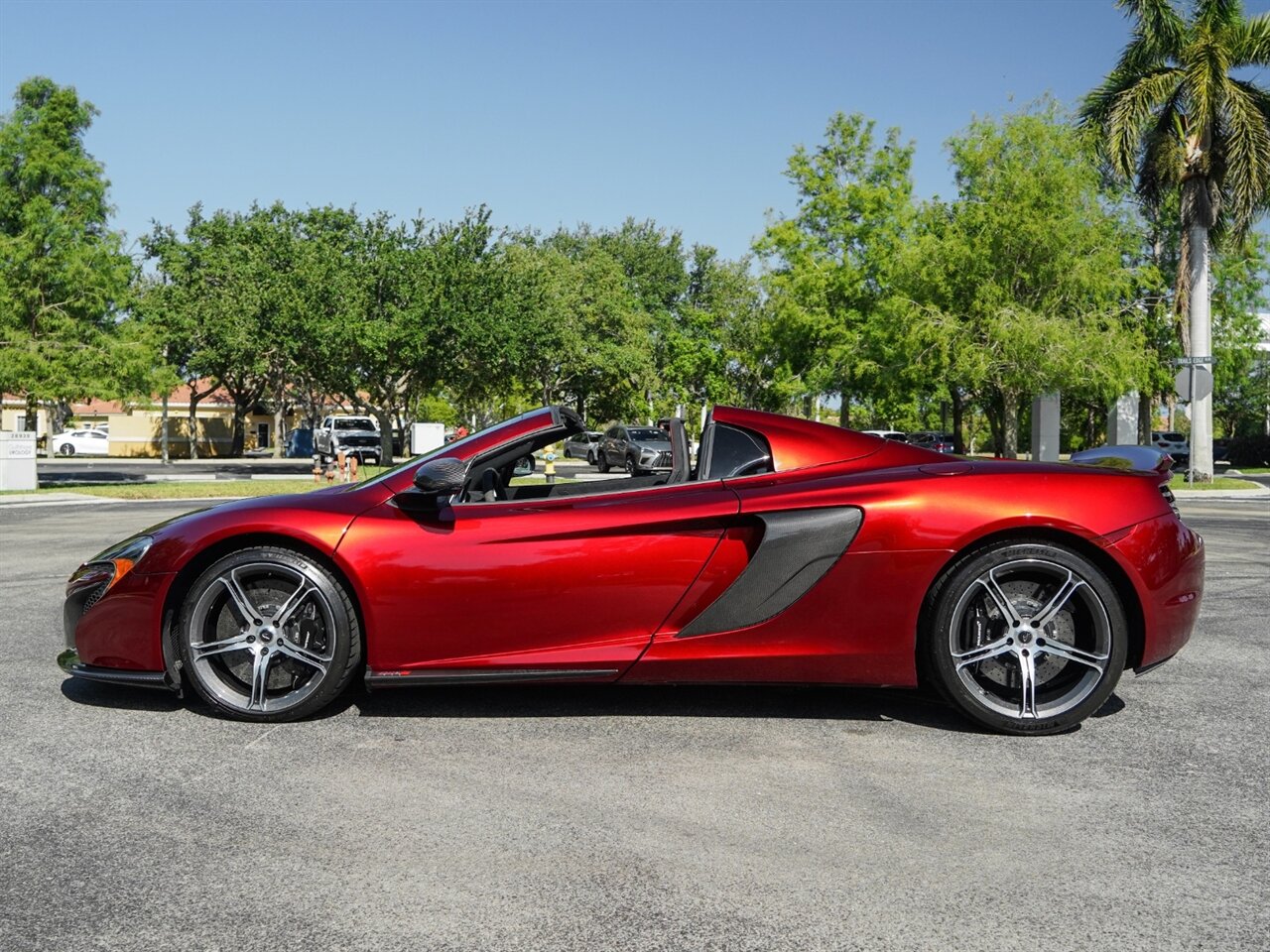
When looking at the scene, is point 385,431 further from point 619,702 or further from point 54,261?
point 619,702

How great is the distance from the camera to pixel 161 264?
5656cm

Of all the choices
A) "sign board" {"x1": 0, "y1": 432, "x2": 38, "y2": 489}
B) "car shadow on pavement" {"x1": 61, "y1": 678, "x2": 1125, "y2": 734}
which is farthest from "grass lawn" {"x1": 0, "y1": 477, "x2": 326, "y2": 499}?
"car shadow on pavement" {"x1": 61, "y1": 678, "x2": 1125, "y2": 734}

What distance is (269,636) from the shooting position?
4707mm

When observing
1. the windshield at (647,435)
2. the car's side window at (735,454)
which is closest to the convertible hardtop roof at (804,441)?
the car's side window at (735,454)

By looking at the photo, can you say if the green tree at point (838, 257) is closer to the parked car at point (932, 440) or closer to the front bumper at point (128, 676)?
the parked car at point (932, 440)

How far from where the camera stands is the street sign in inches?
968

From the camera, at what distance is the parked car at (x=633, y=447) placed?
5.30 m

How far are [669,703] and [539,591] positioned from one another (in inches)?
38.8

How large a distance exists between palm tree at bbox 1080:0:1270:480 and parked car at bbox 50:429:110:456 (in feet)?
174

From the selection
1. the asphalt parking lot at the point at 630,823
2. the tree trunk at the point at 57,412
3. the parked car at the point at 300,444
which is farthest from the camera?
the parked car at the point at 300,444

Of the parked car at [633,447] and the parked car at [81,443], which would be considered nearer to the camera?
the parked car at [633,447]

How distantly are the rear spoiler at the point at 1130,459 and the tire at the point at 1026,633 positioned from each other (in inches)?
24.0

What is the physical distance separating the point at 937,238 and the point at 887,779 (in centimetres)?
2974

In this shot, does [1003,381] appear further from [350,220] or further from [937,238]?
[350,220]
